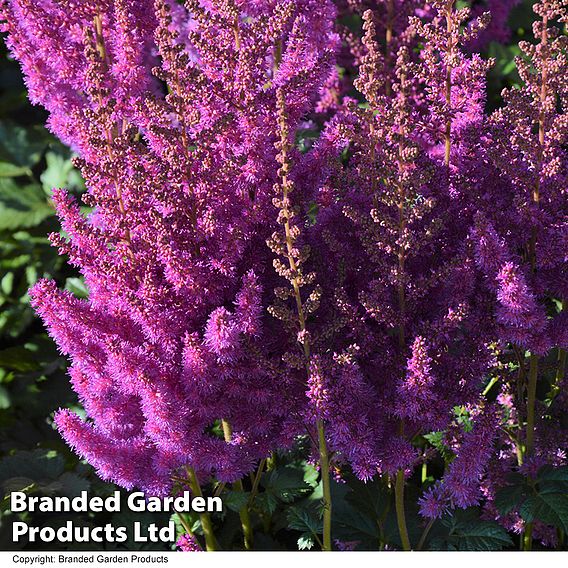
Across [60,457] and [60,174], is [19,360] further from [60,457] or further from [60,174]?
[60,457]

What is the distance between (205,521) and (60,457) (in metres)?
0.55

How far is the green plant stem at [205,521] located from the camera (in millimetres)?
1915

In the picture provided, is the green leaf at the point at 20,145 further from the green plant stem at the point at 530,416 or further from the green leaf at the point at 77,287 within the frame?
the green plant stem at the point at 530,416

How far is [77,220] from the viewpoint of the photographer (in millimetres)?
1741

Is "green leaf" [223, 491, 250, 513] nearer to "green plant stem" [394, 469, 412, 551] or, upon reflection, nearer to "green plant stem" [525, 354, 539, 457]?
"green plant stem" [394, 469, 412, 551]

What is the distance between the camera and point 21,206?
10.1 feet

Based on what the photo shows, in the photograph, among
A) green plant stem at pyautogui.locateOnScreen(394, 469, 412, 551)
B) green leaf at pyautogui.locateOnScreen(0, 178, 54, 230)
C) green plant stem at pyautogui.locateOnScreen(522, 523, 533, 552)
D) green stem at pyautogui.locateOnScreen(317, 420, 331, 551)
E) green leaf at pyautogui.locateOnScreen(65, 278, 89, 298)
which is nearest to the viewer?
green stem at pyautogui.locateOnScreen(317, 420, 331, 551)

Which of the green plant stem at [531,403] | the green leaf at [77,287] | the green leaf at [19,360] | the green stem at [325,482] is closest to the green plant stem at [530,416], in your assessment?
the green plant stem at [531,403]

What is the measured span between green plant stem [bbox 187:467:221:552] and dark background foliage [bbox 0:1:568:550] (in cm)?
4

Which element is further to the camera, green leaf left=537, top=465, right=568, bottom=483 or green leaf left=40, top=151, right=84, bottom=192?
green leaf left=40, top=151, right=84, bottom=192

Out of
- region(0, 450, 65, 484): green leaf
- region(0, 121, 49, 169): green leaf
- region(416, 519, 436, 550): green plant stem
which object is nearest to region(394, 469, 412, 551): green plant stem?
region(416, 519, 436, 550): green plant stem

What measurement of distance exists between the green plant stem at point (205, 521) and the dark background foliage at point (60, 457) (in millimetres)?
41

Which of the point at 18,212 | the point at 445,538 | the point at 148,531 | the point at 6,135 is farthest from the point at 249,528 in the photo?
the point at 6,135

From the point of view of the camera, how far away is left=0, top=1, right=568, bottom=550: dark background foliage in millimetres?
2002
